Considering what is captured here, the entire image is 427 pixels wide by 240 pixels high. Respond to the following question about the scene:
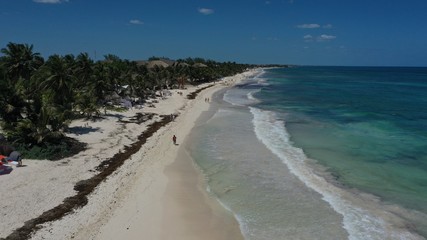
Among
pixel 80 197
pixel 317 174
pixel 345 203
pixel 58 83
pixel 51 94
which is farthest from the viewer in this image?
pixel 58 83

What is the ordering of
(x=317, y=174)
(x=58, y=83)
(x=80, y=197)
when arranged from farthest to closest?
(x=58, y=83) → (x=317, y=174) → (x=80, y=197)

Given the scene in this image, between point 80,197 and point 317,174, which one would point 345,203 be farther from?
point 80,197

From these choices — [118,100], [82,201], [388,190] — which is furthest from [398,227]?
[118,100]

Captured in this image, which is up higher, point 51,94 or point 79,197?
point 51,94

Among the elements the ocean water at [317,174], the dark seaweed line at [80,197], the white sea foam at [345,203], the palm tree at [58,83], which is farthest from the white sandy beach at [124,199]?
the palm tree at [58,83]

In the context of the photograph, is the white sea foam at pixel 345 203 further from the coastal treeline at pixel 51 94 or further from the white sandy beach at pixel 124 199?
the coastal treeline at pixel 51 94

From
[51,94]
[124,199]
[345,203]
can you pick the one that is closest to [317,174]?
[345,203]

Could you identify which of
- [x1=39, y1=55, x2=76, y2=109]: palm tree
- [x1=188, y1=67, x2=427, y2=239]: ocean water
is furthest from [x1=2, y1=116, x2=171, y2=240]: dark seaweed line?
[x1=39, y1=55, x2=76, y2=109]: palm tree
